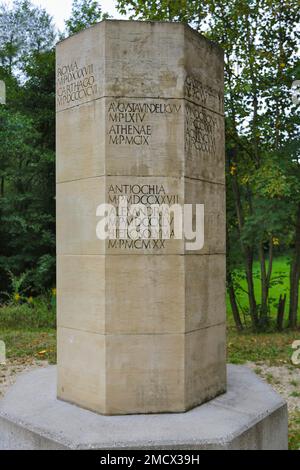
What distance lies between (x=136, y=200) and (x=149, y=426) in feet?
7.04

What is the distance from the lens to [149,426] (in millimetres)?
4254

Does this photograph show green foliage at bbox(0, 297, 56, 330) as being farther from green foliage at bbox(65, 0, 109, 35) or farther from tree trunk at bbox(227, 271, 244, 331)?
green foliage at bbox(65, 0, 109, 35)

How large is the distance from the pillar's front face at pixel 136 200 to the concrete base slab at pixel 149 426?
0.77ft

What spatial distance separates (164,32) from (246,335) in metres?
9.46

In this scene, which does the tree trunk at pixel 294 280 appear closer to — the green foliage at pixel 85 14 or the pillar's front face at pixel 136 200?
the pillar's front face at pixel 136 200

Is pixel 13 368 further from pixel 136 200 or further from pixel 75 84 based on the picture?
pixel 75 84

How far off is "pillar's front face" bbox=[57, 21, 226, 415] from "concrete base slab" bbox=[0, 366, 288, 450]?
0.77ft

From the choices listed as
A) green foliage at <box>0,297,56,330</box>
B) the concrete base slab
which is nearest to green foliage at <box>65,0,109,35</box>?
green foliage at <box>0,297,56,330</box>

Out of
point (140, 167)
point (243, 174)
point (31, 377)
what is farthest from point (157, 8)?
point (31, 377)

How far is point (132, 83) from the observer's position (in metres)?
4.61

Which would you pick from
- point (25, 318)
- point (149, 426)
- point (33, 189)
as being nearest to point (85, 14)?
point (33, 189)

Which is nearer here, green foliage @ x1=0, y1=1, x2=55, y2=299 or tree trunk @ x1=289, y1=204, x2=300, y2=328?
tree trunk @ x1=289, y1=204, x2=300, y2=328

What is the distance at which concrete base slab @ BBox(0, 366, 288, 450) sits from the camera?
395 centimetres

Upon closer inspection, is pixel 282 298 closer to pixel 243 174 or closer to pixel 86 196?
pixel 243 174
